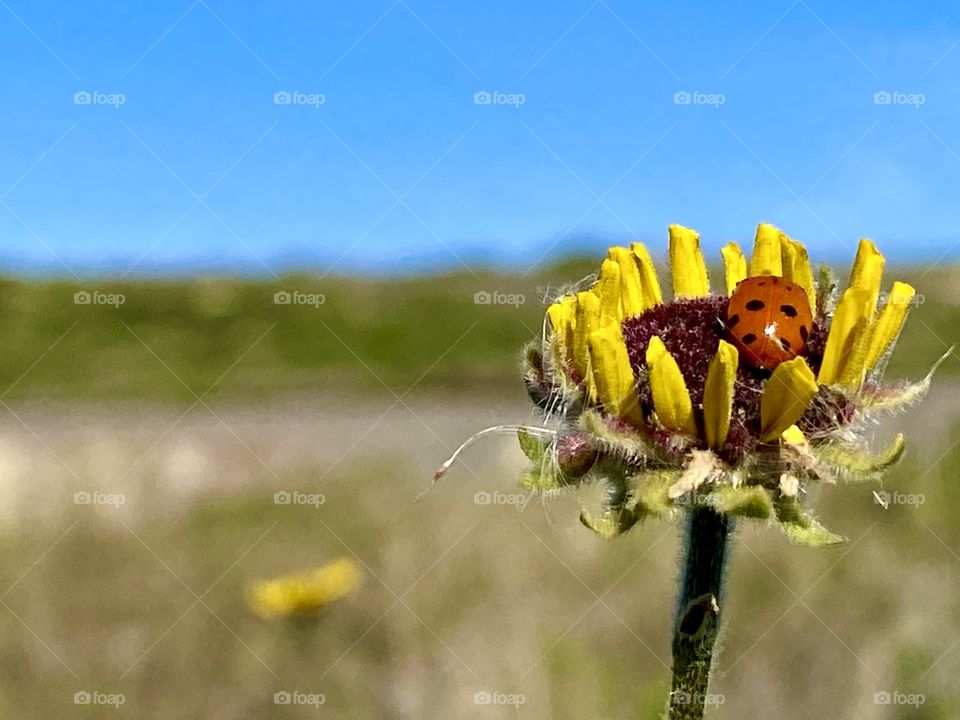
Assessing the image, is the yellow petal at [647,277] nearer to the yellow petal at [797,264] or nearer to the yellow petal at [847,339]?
the yellow petal at [797,264]

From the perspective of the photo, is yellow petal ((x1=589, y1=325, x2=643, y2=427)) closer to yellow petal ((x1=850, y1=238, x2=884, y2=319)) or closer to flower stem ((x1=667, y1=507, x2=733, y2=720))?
flower stem ((x1=667, y1=507, x2=733, y2=720))

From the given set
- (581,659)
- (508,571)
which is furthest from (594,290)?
(508,571)

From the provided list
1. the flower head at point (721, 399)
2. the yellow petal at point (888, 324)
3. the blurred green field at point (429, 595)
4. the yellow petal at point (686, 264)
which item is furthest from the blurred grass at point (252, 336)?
the yellow petal at point (888, 324)

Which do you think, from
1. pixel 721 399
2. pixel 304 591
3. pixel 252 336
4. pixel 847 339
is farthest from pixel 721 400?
pixel 252 336

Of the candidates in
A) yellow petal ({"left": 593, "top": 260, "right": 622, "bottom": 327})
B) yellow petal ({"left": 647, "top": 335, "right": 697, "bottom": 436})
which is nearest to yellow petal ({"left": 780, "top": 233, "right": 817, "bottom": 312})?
yellow petal ({"left": 593, "top": 260, "right": 622, "bottom": 327})

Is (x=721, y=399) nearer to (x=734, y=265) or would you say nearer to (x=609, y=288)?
(x=609, y=288)

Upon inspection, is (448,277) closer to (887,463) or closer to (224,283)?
(224,283)
